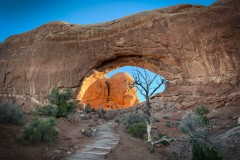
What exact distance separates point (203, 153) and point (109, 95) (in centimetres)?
3498

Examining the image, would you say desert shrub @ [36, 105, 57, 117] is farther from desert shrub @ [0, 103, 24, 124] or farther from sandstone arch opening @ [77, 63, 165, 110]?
sandstone arch opening @ [77, 63, 165, 110]

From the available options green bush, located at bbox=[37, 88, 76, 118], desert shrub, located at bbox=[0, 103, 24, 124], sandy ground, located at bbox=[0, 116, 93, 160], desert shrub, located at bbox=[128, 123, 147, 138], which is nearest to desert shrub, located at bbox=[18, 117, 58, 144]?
sandy ground, located at bbox=[0, 116, 93, 160]

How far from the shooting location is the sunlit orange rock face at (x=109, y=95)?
124ft

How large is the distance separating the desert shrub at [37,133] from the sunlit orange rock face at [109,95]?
3175cm

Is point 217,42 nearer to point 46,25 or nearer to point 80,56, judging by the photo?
point 80,56

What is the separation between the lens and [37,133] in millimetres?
5078

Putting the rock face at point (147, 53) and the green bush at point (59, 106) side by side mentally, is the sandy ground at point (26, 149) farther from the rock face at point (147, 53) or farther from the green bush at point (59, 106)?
the rock face at point (147, 53)

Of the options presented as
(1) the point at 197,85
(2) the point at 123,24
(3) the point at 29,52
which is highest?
(2) the point at 123,24

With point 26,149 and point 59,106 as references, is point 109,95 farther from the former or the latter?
point 26,149

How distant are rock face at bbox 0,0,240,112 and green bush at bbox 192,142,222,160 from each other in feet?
39.8

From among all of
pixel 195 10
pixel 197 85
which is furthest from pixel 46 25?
pixel 197 85

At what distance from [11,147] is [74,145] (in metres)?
1.96

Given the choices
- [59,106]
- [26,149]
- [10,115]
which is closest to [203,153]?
[26,149]

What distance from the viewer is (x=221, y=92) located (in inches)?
616
